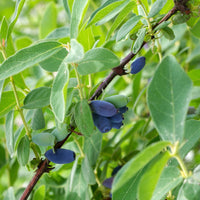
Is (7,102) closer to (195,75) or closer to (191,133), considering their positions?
(191,133)

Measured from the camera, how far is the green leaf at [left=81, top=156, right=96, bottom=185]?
860 millimetres

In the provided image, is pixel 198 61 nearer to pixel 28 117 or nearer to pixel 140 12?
pixel 140 12

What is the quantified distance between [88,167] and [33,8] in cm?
167

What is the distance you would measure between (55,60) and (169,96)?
0.29 meters

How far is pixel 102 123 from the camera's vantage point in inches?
28.5

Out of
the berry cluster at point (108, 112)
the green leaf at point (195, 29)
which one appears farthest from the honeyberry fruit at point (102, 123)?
the green leaf at point (195, 29)

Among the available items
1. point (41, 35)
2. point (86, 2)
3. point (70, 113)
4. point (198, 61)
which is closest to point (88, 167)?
point (70, 113)

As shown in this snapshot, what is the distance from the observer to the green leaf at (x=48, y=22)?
4.69 ft

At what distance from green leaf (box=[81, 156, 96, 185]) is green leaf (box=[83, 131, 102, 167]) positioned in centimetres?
2

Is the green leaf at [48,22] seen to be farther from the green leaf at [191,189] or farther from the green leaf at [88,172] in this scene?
the green leaf at [191,189]

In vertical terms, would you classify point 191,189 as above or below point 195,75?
above

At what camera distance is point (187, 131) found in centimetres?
69

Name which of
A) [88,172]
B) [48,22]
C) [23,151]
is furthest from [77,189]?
[48,22]

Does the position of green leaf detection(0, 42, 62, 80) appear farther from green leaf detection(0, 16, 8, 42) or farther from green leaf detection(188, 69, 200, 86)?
green leaf detection(188, 69, 200, 86)
